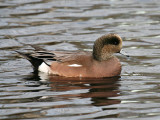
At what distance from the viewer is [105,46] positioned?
A: 871 cm

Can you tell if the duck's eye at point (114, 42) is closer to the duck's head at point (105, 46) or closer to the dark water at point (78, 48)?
the duck's head at point (105, 46)

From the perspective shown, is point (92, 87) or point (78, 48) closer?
point (92, 87)

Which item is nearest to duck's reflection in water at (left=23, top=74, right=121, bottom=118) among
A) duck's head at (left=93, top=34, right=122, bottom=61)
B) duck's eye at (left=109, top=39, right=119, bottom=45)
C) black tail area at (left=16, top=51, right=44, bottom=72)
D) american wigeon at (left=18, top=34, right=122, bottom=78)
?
american wigeon at (left=18, top=34, right=122, bottom=78)

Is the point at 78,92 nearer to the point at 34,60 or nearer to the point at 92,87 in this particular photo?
the point at 92,87

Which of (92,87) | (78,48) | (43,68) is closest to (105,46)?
(92,87)

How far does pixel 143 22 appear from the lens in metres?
12.4

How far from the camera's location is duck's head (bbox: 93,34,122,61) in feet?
28.3

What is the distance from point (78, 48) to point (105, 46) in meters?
1.73

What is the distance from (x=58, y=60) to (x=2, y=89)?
144 centimetres

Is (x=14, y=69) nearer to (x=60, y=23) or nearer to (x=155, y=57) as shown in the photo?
(x=155, y=57)

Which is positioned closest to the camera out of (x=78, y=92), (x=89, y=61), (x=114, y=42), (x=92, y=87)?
(x=78, y=92)

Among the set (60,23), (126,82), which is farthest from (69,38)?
(126,82)

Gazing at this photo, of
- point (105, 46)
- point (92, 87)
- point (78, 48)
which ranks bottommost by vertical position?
point (92, 87)

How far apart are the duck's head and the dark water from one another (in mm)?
463
